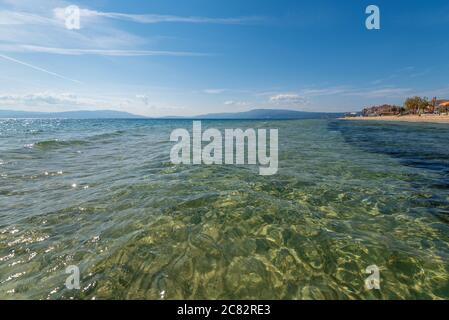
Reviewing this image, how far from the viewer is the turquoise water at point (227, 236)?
4160 millimetres

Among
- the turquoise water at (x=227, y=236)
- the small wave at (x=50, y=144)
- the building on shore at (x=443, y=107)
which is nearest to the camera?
the turquoise water at (x=227, y=236)

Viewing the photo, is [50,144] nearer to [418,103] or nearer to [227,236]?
[227,236]

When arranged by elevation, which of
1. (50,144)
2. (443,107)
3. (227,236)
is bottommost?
(227,236)

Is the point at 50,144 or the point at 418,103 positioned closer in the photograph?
the point at 50,144

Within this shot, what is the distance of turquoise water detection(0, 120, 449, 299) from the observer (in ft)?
13.6

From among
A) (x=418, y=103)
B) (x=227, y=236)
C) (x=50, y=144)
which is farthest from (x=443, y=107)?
(x=50, y=144)

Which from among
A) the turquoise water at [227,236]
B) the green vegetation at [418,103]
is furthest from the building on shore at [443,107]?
the turquoise water at [227,236]

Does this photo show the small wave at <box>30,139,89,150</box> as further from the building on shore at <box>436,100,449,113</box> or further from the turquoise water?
the building on shore at <box>436,100,449,113</box>

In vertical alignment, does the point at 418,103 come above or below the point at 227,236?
above

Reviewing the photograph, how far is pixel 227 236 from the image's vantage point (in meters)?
5.65

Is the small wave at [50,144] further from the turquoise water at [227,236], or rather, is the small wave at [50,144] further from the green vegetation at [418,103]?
the green vegetation at [418,103]

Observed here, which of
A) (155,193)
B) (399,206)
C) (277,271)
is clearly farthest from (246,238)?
(399,206)

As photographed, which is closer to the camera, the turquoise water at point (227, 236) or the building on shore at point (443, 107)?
the turquoise water at point (227, 236)

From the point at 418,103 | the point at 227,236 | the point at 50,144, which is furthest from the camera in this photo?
the point at 418,103
